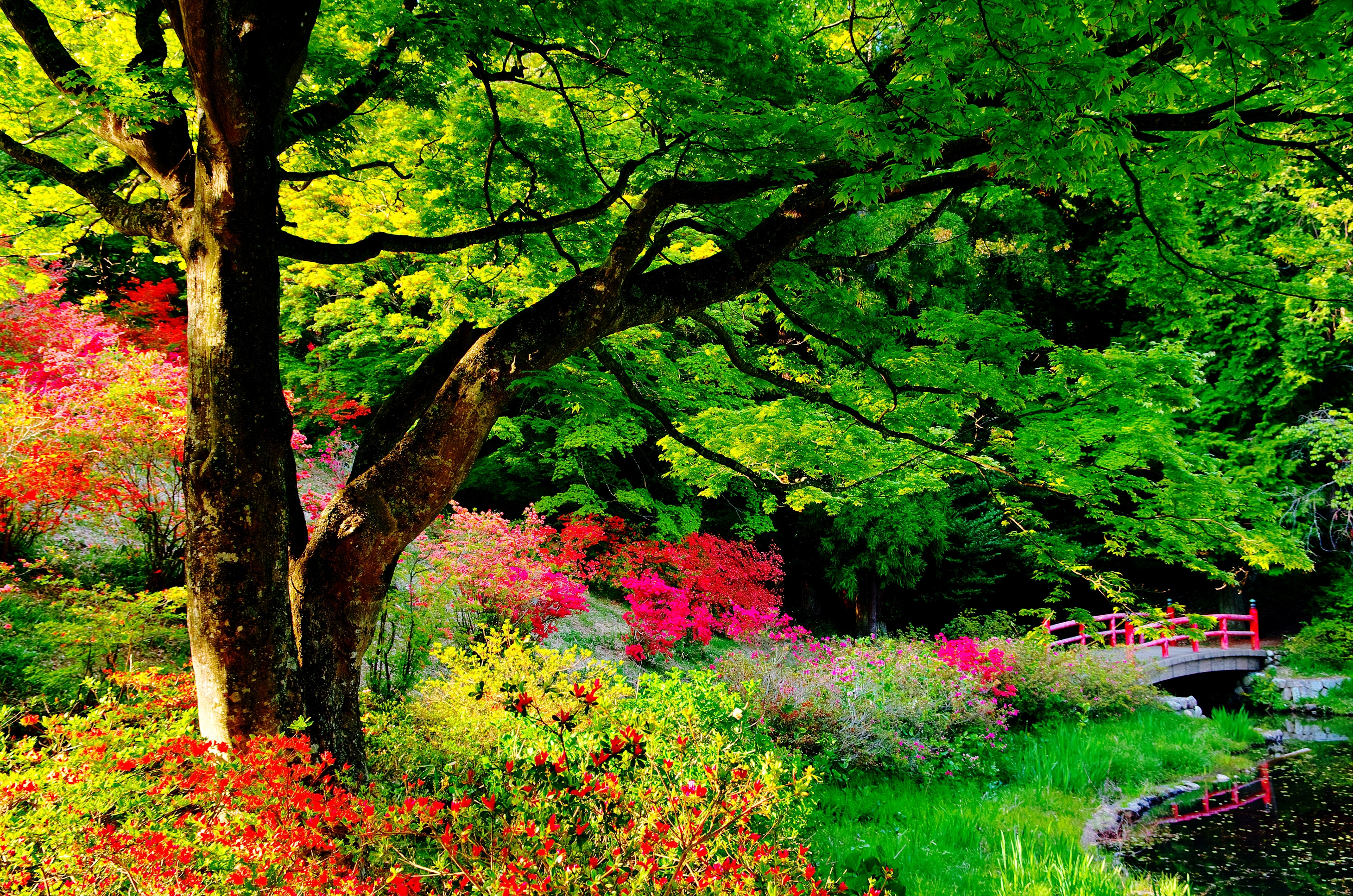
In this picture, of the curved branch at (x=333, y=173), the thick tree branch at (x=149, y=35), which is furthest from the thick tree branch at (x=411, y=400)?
the thick tree branch at (x=149, y=35)

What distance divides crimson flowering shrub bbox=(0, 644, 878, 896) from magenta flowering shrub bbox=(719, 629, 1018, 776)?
2782 millimetres

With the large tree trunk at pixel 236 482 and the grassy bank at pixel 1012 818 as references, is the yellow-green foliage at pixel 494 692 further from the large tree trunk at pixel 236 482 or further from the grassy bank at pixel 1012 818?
the grassy bank at pixel 1012 818

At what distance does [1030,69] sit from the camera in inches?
104

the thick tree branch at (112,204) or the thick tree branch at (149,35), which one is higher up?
the thick tree branch at (149,35)

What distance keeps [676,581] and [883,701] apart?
12.6 ft

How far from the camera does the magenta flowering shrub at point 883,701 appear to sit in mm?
6355

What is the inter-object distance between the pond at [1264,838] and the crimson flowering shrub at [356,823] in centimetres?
528

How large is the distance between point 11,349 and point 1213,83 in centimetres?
1012

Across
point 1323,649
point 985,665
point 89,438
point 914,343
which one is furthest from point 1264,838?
point 89,438

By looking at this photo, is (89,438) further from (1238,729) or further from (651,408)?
(1238,729)

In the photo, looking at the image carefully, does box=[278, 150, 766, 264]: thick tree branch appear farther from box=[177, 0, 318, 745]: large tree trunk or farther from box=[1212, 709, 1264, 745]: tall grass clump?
box=[1212, 709, 1264, 745]: tall grass clump

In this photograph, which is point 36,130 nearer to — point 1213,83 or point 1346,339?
point 1213,83

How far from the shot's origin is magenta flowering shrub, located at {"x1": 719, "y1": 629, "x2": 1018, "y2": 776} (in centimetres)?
636

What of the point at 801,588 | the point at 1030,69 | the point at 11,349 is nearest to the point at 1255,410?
the point at 801,588
